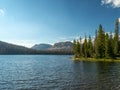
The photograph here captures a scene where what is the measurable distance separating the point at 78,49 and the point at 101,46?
31.2m

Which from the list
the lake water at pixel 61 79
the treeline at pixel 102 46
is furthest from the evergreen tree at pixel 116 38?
the lake water at pixel 61 79

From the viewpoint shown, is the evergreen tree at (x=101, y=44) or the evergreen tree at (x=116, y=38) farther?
the evergreen tree at (x=101, y=44)

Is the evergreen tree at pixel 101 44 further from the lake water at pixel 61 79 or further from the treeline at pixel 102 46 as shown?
the lake water at pixel 61 79

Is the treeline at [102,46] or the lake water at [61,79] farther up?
the treeline at [102,46]

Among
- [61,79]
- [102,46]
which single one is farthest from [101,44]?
[61,79]

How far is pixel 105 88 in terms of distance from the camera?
4041 cm

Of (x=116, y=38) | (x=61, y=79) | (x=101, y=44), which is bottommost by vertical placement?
(x=61, y=79)

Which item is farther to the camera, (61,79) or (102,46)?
(102,46)

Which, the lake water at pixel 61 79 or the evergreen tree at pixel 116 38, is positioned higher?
the evergreen tree at pixel 116 38

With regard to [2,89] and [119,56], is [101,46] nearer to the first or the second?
[119,56]

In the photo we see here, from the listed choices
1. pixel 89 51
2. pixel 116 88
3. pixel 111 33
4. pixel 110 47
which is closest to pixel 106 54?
pixel 110 47

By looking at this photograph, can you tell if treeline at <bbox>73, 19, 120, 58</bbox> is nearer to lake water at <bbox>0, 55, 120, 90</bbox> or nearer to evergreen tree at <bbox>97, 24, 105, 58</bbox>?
evergreen tree at <bbox>97, 24, 105, 58</bbox>

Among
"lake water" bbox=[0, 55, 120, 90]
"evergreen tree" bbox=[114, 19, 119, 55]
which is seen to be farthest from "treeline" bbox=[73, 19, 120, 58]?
"lake water" bbox=[0, 55, 120, 90]

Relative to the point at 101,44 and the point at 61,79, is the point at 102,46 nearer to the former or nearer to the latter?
the point at 101,44
